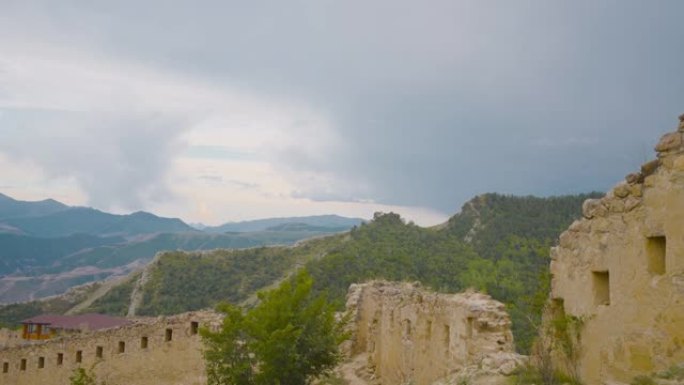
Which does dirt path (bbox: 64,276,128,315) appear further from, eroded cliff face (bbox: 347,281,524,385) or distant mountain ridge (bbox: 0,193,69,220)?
distant mountain ridge (bbox: 0,193,69,220)

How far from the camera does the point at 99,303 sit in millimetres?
56094

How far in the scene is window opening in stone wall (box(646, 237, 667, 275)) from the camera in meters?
6.97

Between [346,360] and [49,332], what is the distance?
24.0 meters

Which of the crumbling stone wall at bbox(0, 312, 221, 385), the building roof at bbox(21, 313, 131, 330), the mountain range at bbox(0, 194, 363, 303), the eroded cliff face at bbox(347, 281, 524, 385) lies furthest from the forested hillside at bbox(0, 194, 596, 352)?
the mountain range at bbox(0, 194, 363, 303)

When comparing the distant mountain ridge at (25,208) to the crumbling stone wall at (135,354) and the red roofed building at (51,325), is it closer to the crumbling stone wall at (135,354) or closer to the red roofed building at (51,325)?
the red roofed building at (51,325)

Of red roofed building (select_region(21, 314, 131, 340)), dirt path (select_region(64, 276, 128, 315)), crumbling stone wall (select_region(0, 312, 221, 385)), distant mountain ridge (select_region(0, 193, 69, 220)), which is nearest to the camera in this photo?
crumbling stone wall (select_region(0, 312, 221, 385))

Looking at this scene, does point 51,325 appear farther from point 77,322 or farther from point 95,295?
point 95,295

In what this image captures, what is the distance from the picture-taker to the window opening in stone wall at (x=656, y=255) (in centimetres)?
697

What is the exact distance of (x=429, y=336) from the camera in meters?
12.9

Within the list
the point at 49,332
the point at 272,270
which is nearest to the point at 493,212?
the point at 272,270

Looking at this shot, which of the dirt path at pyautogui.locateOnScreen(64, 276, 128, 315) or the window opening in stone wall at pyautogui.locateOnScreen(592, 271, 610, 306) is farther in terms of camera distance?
the dirt path at pyautogui.locateOnScreen(64, 276, 128, 315)

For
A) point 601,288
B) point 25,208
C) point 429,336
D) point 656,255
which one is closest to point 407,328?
point 429,336

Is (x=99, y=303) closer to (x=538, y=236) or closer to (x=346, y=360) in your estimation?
(x=538, y=236)

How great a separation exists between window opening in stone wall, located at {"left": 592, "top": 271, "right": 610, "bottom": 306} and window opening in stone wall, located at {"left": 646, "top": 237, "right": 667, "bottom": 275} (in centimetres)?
74
